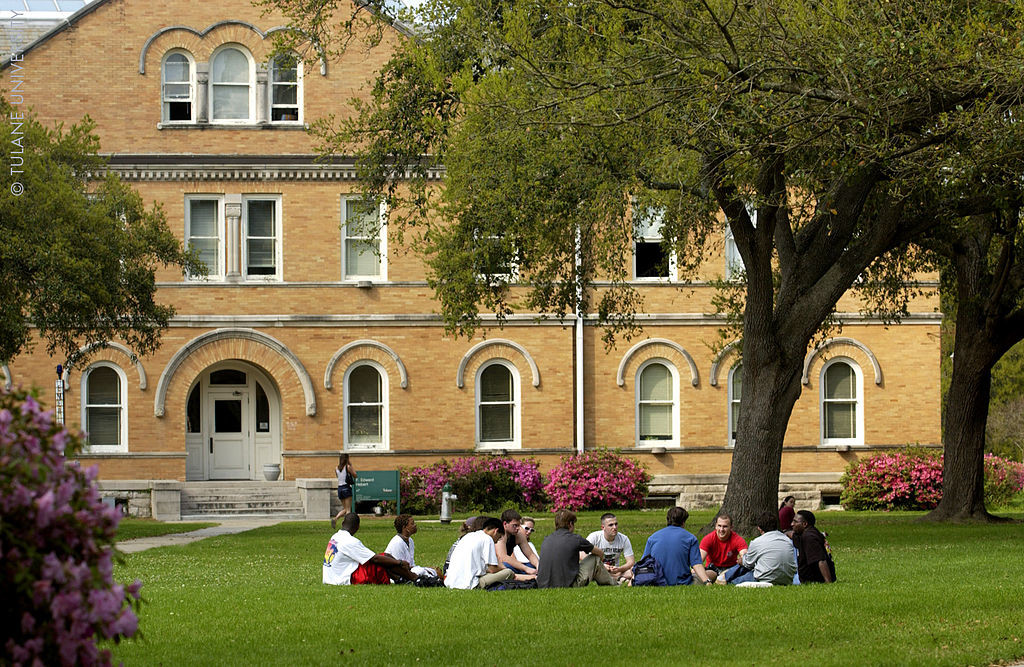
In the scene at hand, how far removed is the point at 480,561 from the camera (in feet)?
48.8

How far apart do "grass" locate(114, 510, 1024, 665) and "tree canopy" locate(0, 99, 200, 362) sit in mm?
6211

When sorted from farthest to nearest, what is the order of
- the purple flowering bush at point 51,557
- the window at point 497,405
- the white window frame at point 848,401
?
the white window frame at point 848,401 → the window at point 497,405 → the purple flowering bush at point 51,557

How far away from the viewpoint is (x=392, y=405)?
1353 inches

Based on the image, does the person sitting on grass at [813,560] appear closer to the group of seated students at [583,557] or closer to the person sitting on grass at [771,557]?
the group of seated students at [583,557]

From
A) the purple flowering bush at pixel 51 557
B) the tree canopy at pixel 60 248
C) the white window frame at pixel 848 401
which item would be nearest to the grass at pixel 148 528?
the tree canopy at pixel 60 248

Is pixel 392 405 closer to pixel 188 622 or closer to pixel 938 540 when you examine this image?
pixel 938 540

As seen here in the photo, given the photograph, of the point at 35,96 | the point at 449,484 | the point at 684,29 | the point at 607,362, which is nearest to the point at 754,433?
the point at 684,29

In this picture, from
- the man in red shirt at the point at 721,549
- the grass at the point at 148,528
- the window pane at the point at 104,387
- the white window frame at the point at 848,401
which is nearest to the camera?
the man in red shirt at the point at 721,549

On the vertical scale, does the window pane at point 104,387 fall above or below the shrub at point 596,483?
above

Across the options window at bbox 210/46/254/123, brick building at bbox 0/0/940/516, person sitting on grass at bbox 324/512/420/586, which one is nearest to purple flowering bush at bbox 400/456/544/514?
brick building at bbox 0/0/940/516

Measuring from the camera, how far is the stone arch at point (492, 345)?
3450 cm

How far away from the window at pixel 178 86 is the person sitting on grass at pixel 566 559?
2253 cm

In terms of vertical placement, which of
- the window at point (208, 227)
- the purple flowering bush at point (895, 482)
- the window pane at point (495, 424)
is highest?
the window at point (208, 227)

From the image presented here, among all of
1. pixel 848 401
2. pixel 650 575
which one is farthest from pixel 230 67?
pixel 650 575
